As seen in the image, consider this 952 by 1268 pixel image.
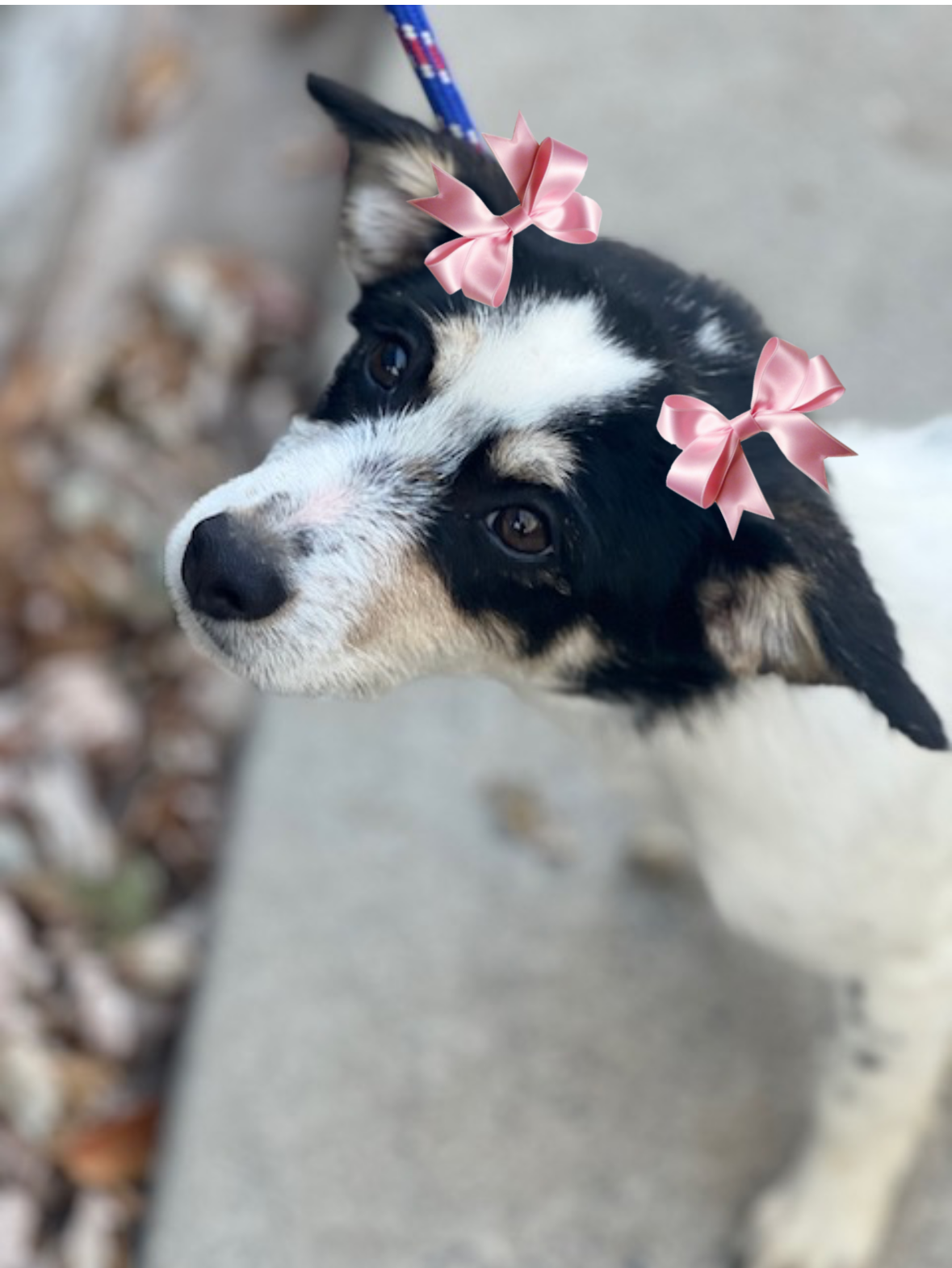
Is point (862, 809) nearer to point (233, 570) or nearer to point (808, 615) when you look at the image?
point (808, 615)

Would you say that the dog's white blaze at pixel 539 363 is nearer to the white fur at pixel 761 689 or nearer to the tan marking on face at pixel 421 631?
the white fur at pixel 761 689

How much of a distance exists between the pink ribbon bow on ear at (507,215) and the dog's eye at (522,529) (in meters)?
0.29

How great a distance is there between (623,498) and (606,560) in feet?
0.30

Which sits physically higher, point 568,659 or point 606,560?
point 606,560

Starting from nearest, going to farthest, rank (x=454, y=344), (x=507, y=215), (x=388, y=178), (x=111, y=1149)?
(x=507, y=215) → (x=454, y=344) → (x=388, y=178) → (x=111, y=1149)

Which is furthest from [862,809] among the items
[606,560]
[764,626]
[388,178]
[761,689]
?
[388,178]

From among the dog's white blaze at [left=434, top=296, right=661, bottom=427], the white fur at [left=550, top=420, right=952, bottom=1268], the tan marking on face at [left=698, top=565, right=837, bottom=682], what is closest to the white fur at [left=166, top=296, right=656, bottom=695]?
the dog's white blaze at [left=434, top=296, right=661, bottom=427]

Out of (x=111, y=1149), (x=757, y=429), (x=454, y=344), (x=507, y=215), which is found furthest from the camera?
(x=111, y=1149)

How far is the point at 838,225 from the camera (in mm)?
4258

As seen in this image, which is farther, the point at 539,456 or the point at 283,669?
the point at 283,669

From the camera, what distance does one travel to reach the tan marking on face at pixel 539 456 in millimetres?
1950

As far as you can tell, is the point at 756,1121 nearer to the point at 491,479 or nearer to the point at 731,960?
the point at 731,960

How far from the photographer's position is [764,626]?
1958 mm

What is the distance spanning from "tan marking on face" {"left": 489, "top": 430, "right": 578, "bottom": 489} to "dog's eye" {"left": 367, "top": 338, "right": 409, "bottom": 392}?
0.75 ft
